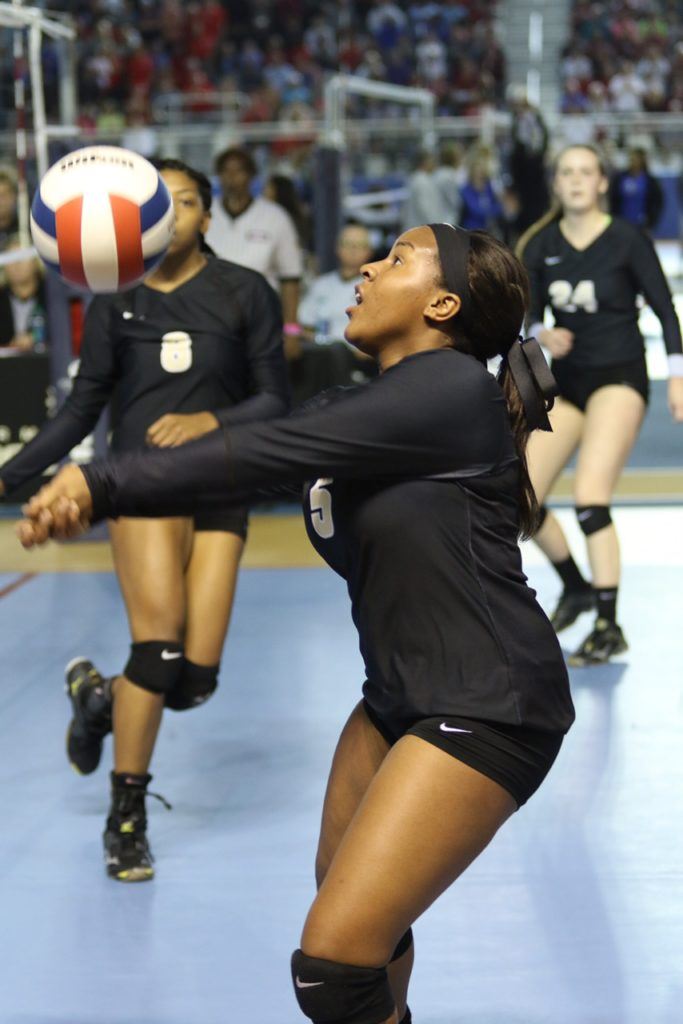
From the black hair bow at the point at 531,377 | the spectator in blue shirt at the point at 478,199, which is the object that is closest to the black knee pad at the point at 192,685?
the black hair bow at the point at 531,377

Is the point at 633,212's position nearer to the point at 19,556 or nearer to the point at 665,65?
the point at 665,65

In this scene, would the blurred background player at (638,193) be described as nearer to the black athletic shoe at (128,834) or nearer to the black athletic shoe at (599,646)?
the black athletic shoe at (599,646)

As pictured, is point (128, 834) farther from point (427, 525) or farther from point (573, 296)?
point (573, 296)

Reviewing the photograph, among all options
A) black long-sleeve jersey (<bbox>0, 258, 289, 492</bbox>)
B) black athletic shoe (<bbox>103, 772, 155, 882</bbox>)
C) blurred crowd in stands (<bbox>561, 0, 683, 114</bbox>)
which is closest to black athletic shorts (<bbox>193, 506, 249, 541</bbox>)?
black long-sleeve jersey (<bbox>0, 258, 289, 492</bbox>)

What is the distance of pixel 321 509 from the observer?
248 cm

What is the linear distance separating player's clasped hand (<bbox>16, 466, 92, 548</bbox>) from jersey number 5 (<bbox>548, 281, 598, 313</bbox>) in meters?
3.97

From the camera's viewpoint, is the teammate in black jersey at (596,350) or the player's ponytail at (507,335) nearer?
the player's ponytail at (507,335)

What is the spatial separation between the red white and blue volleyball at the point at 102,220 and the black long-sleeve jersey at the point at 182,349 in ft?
1.68

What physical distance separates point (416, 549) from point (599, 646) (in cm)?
350

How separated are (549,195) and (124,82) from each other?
9.52 meters

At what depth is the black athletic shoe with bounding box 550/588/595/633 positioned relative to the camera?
20.2ft

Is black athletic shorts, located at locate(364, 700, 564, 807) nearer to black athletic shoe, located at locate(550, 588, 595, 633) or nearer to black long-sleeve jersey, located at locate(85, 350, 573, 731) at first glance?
black long-sleeve jersey, located at locate(85, 350, 573, 731)

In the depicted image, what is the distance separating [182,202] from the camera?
156 inches

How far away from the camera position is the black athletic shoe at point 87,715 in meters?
4.25
